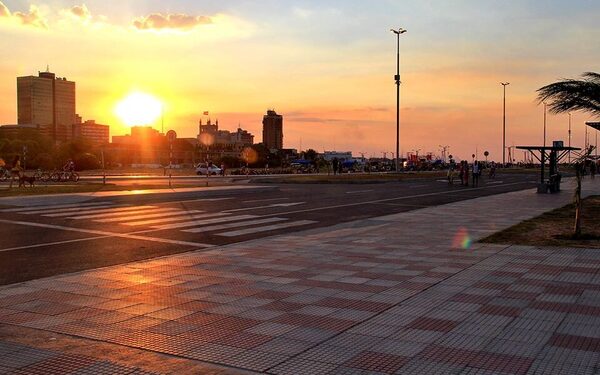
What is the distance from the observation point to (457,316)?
6.27m

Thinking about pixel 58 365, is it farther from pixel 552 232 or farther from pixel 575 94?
pixel 575 94

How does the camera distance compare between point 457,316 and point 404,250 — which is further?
point 404,250

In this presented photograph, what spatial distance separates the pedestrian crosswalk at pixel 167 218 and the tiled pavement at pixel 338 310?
12.8ft

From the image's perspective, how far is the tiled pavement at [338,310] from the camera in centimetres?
495

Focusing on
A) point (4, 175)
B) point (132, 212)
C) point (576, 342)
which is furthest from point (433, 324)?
point (4, 175)

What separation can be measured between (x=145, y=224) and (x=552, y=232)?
1059 cm

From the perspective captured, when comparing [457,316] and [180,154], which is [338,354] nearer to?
[457,316]

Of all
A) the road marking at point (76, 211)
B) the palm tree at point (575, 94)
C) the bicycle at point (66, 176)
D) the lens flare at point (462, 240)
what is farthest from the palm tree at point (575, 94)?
the bicycle at point (66, 176)

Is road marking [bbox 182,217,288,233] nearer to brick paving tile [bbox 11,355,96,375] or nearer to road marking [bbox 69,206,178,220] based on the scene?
road marking [bbox 69,206,178,220]

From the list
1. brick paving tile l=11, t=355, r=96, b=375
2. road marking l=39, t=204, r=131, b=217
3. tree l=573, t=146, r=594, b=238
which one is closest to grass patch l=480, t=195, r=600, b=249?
tree l=573, t=146, r=594, b=238

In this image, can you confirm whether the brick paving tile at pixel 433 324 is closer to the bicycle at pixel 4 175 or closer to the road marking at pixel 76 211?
the road marking at pixel 76 211

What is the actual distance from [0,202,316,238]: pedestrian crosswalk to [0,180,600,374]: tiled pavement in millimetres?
3909

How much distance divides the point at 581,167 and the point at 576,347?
958 cm

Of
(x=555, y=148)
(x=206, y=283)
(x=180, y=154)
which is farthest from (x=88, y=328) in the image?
(x=180, y=154)
